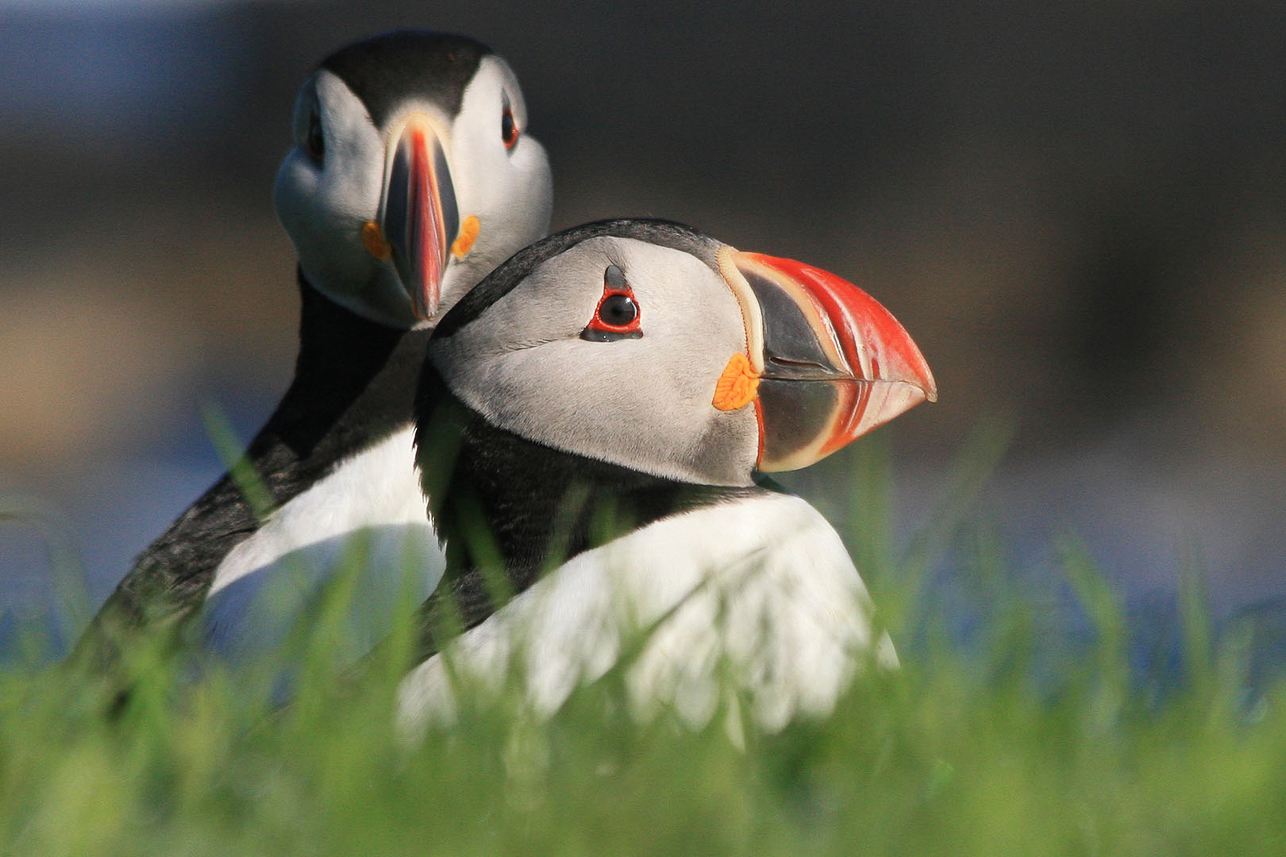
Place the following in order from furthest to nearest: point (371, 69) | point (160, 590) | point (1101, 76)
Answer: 1. point (1101, 76)
2. point (371, 69)
3. point (160, 590)

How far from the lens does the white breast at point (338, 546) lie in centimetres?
308

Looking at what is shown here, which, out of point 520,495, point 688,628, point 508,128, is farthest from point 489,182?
point 688,628

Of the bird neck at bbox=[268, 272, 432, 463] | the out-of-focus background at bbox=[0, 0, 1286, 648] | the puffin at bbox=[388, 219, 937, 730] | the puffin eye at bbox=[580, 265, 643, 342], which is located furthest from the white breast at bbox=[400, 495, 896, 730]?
the out-of-focus background at bbox=[0, 0, 1286, 648]

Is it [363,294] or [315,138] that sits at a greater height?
[315,138]

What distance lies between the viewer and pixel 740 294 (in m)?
2.78

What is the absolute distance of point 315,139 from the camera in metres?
4.27

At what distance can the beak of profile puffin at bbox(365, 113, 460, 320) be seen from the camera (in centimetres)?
368

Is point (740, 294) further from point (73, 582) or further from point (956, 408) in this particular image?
point (956, 408)

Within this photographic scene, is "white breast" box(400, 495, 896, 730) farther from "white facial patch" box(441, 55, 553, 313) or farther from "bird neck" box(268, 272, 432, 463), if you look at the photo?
"white facial patch" box(441, 55, 553, 313)

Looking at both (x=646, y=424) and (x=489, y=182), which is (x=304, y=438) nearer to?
(x=489, y=182)

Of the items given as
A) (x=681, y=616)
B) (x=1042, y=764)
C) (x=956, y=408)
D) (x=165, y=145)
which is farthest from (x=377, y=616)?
(x=165, y=145)

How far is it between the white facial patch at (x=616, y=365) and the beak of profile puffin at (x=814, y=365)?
39mm

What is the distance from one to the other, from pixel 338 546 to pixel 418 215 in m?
0.87

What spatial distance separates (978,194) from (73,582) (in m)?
11.3
